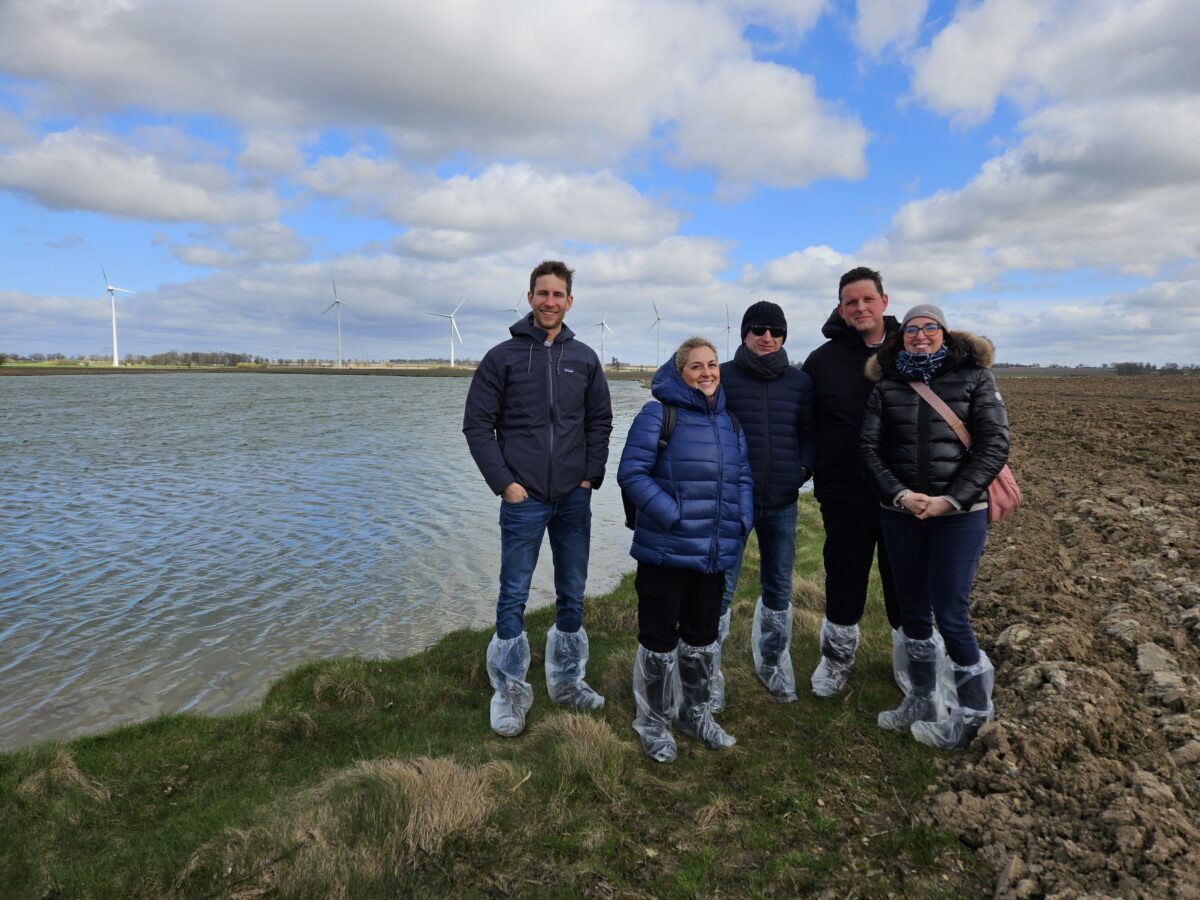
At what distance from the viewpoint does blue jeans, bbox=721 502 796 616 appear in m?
5.05

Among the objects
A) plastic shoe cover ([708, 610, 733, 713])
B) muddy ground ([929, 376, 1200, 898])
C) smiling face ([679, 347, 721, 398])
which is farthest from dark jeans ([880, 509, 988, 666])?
smiling face ([679, 347, 721, 398])

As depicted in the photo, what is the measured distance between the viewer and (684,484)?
14.3 feet

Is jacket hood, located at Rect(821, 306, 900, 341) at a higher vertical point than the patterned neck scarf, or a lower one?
higher

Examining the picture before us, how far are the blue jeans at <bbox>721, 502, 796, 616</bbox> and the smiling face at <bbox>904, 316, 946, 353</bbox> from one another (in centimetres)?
141

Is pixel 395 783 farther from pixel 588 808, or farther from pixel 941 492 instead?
pixel 941 492

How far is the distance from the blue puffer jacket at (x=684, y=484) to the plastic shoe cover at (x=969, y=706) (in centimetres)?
167

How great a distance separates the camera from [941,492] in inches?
167

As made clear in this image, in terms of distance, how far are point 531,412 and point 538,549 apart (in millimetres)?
987

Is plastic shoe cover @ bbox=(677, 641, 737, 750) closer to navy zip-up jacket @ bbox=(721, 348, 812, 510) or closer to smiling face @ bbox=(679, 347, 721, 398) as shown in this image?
navy zip-up jacket @ bbox=(721, 348, 812, 510)

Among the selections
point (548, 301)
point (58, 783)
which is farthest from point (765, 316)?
point (58, 783)

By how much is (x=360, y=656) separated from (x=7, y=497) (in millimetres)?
13763

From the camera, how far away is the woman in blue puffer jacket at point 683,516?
14.3 ft

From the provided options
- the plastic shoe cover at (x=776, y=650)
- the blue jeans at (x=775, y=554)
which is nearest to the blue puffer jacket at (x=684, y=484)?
the blue jeans at (x=775, y=554)

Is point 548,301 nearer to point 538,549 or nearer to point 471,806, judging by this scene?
point 538,549
